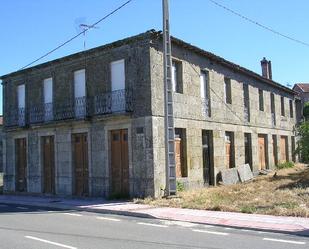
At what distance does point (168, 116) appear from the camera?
57.0ft

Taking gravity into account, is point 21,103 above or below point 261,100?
below

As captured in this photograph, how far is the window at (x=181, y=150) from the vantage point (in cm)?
1998

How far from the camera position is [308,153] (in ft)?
73.6

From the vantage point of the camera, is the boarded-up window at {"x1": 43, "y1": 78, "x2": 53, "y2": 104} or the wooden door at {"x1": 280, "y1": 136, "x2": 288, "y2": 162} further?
the wooden door at {"x1": 280, "y1": 136, "x2": 288, "y2": 162}

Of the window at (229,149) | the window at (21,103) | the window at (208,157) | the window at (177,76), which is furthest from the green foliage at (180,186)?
the window at (21,103)

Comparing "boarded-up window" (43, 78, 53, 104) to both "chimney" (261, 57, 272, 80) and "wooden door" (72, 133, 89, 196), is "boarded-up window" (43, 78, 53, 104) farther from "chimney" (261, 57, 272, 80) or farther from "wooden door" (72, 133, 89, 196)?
"chimney" (261, 57, 272, 80)

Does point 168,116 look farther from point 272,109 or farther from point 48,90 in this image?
point 272,109

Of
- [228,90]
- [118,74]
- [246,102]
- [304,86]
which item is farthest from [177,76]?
[304,86]

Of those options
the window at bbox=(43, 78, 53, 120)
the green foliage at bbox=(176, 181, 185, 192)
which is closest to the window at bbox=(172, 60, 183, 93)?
the green foliage at bbox=(176, 181, 185, 192)

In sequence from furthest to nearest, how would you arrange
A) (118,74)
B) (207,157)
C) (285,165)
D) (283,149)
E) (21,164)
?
(283,149) → (285,165) → (21,164) → (207,157) → (118,74)

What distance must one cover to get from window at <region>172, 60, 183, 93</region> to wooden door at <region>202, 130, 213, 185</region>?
296 centimetres

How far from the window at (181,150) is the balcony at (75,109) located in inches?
105

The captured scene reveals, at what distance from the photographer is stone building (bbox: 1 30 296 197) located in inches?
730

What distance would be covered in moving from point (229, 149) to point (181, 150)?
507cm
